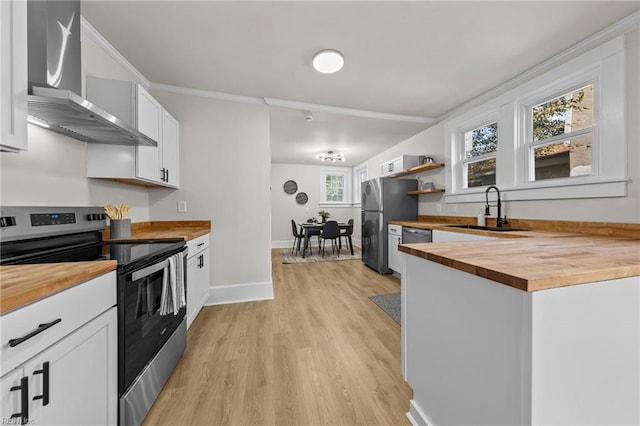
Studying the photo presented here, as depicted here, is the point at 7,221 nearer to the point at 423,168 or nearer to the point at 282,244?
the point at 423,168

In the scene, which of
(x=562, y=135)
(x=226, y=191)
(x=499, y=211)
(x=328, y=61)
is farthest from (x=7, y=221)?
(x=562, y=135)

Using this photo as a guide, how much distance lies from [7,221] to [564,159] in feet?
13.3

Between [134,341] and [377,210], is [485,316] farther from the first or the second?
[377,210]

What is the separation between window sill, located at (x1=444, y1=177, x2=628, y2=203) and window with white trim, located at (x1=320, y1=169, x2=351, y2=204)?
4726 mm

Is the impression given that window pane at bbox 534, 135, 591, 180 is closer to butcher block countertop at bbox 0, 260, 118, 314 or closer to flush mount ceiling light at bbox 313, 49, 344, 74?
flush mount ceiling light at bbox 313, 49, 344, 74

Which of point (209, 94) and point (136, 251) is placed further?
point (209, 94)

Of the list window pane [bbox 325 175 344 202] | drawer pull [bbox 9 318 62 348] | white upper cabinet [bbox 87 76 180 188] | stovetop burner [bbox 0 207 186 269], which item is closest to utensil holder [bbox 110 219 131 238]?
stovetop burner [bbox 0 207 186 269]

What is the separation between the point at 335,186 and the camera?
7.50 metres

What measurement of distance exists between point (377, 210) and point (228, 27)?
10.6ft

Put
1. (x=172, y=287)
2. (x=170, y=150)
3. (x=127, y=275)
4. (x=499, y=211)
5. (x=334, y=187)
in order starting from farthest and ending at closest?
(x=334, y=187) → (x=499, y=211) → (x=170, y=150) → (x=172, y=287) → (x=127, y=275)

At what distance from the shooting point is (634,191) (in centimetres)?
174

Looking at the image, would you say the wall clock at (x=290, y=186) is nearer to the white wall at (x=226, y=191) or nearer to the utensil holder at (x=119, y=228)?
the white wall at (x=226, y=191)

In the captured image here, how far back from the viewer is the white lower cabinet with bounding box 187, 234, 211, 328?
2.09m

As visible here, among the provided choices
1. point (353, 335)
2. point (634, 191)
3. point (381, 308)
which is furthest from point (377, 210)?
point (634, 191)
